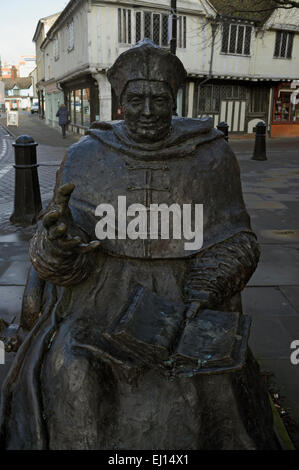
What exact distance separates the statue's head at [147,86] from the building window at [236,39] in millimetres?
20053

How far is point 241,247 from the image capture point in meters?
2.25

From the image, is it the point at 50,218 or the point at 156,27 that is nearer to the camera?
the point at 50,218

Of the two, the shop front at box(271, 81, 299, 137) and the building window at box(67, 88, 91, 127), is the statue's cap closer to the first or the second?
the building window at box(67, 88, 91, 127)

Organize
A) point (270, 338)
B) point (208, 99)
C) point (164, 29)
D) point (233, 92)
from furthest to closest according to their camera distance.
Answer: point (233, 92) → point (208, 99) → point (164, 29) → point (270, 338)

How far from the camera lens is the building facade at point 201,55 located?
1739 centimetres

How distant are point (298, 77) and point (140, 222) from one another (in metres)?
23.3

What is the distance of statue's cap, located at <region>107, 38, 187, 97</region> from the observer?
2.09 metres

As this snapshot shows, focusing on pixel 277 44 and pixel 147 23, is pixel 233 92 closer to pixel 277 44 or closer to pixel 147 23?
pixel 277 44

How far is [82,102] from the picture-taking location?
2170 cm

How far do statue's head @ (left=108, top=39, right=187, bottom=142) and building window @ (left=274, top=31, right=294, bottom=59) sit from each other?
22243 mm

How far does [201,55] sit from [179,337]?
19932 mm

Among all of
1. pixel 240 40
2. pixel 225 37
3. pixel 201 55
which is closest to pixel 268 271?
pixel 201 55
